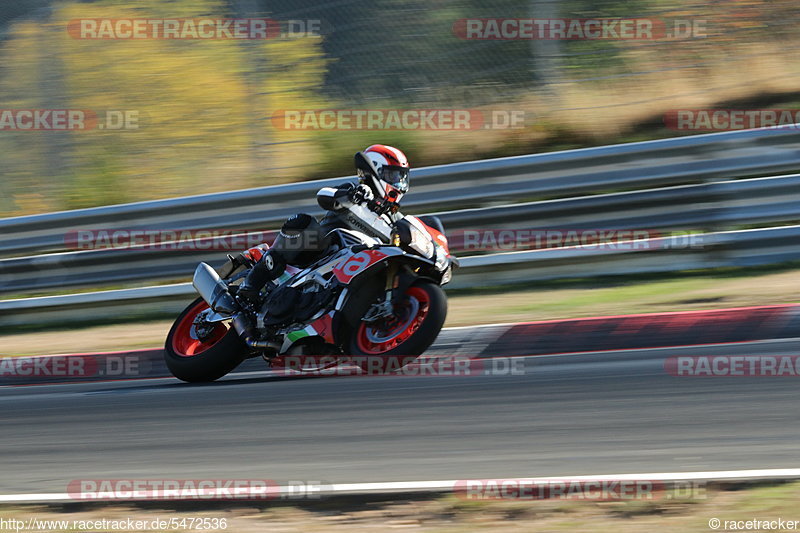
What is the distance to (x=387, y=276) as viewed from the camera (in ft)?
22.1

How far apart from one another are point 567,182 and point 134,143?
19.2ft

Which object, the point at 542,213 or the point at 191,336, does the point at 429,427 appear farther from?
the point at 542,213

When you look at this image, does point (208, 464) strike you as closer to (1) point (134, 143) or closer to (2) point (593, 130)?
(2) point (593, 130)

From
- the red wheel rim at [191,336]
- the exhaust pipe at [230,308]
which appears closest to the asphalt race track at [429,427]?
the exhaust pipe at [230,308]

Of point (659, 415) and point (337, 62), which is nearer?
point (659, 415)

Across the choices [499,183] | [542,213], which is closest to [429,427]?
[542,213]

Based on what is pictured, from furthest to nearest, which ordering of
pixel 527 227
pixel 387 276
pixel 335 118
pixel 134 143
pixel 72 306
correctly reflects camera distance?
pixel 134 143
pixel 335 118
pixel 72 306
pixel 527 227
pixel 387 276

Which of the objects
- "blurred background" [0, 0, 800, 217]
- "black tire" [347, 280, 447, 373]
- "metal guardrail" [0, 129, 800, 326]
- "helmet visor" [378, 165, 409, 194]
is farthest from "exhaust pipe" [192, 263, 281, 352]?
"blurred background" [0, 0, 800, 217]

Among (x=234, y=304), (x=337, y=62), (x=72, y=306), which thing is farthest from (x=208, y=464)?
(x=337, y=62)

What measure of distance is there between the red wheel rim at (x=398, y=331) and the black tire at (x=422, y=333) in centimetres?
3

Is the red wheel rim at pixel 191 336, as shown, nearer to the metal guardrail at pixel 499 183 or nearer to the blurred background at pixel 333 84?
the metal guardrail at pixel 499 183

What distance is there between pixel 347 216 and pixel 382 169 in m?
0.42

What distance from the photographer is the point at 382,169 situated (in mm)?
6941

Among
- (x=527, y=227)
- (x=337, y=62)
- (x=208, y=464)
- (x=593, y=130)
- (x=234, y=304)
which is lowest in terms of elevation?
(x=208, y=464)
